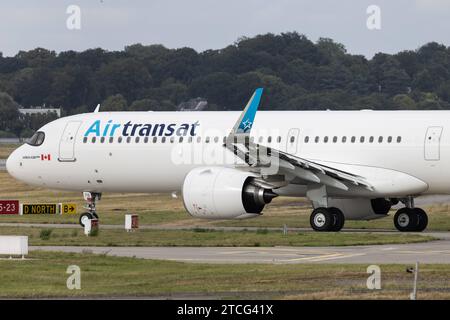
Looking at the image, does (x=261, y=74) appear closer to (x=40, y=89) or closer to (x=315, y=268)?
(x=40, y=89)

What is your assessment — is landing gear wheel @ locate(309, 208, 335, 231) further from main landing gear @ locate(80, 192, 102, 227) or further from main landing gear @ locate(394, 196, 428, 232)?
main landing gear @ locate(80, 192, 102, 227)

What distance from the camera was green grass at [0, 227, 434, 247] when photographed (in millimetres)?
35938

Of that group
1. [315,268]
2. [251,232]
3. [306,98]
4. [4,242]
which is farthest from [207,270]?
[306,98]

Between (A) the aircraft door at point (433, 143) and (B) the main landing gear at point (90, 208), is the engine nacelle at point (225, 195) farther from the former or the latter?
(B) the main landing gear at point (90, 208)

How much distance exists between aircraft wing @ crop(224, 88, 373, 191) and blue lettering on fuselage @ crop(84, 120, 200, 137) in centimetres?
398

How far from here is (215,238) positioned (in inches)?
1492

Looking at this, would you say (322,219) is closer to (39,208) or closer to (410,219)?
(410,219)

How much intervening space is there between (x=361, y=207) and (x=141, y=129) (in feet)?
26.9

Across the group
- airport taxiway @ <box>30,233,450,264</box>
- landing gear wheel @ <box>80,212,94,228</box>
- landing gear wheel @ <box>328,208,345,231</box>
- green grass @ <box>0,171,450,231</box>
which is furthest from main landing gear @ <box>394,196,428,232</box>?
landing gear wheel @ <box>80,212,94,228</box>

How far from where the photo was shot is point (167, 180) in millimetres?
43469

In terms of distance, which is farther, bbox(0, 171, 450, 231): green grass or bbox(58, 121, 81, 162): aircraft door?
bbox(0, 171, 450, 231): green grass

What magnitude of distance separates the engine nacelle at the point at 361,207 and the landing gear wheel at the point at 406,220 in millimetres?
651
